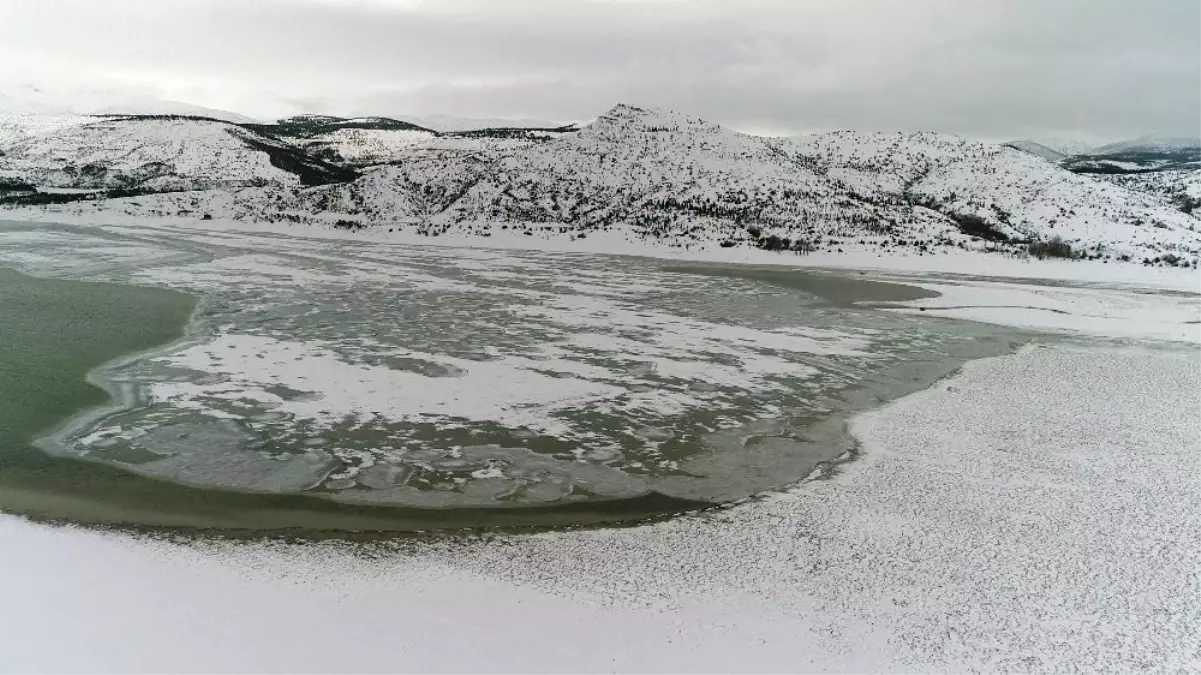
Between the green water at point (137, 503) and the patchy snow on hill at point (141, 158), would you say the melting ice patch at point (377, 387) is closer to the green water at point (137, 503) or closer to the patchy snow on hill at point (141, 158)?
the green water at point (137, 503)

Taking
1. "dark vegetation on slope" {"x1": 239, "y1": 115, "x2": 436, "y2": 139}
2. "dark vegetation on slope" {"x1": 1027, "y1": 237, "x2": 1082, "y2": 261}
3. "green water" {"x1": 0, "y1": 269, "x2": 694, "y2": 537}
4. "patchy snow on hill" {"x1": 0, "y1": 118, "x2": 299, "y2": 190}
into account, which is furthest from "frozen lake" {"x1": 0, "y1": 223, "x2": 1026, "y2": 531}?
"dark vegetation on slope" {"x1": 239, "y1": 115, "x2": 436, "y2": 139}

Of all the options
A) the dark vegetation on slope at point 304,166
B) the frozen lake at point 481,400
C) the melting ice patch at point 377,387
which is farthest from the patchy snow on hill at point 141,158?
the melting ice patch at point 377,387

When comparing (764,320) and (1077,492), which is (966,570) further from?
(764,320)

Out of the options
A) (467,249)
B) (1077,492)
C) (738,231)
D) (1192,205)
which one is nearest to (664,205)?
(738,231)

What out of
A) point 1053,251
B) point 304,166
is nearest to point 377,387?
point 1053,251

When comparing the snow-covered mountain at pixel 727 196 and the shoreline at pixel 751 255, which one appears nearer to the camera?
the shoreline at pixel 751 255

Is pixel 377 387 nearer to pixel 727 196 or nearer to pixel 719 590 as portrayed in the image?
pixel 719 590
